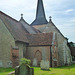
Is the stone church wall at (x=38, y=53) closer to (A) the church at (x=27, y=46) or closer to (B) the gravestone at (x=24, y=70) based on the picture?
(A) the church at (x=27, y=46)

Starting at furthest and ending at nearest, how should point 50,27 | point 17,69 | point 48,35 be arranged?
point 50,27 → point 48,35 → point 17,69

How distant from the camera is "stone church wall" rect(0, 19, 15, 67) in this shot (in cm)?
1886

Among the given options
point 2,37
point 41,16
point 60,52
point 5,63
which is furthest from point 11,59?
point 41,16

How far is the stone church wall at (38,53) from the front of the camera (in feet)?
73.5

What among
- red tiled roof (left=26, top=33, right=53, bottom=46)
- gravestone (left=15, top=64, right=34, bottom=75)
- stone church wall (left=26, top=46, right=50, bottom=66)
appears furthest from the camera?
red tiled roof (left=26, top=33, right=53, bottom=46)

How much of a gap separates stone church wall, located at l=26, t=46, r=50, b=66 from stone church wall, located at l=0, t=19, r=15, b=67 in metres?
5.22

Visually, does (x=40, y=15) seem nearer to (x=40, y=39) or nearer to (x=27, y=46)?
(x=40, y=39)

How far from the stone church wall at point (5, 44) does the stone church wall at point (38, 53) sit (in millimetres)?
5219

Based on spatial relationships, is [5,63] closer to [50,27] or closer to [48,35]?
[48,35]

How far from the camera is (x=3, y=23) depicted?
64.3ft

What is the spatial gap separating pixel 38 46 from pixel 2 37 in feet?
22.4

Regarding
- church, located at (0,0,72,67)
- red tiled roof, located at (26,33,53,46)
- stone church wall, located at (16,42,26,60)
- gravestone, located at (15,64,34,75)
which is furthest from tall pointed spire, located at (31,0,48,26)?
gravestone, located at (15,64,34,75)

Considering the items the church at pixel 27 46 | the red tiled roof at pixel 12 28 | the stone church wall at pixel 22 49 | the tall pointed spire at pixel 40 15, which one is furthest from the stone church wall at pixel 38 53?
the tall pointed spire at pixel 40 15

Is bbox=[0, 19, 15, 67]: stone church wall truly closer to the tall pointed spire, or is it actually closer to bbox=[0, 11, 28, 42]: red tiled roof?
bbox=[0, 11, 28, 42]: red tiled roof
